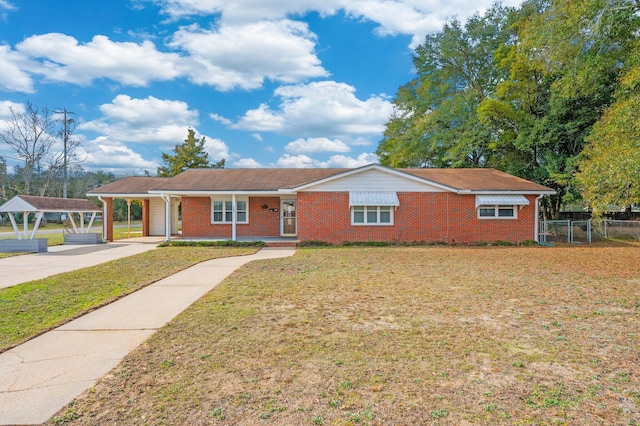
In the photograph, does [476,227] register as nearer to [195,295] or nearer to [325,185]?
[325,185]

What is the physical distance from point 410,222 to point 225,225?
31.0ft

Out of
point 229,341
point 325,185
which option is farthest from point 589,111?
point 229,341

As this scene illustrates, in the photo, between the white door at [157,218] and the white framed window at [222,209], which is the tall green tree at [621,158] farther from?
the white door at [157,218]

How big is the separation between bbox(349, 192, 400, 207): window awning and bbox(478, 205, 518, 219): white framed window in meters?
4.33

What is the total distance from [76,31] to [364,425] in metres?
22.2

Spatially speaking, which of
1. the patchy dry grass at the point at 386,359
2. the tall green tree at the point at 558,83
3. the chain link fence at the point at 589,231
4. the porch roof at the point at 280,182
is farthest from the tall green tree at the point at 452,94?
the patchy dry grass at the point at 386,359

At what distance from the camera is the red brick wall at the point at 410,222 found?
17281 mm

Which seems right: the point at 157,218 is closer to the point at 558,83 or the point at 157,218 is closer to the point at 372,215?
the point at 372,215

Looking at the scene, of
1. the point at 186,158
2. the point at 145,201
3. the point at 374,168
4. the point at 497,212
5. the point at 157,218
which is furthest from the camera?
the point at 186,158

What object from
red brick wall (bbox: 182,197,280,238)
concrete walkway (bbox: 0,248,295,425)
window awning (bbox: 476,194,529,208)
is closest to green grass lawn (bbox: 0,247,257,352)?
concrete walkway (bbox: 0,248,295,425)

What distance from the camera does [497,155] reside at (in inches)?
1050

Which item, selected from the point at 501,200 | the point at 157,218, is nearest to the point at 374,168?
the point at 501,200

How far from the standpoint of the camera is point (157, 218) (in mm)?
23047

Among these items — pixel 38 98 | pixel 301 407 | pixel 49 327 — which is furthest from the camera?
pixel 38 98
